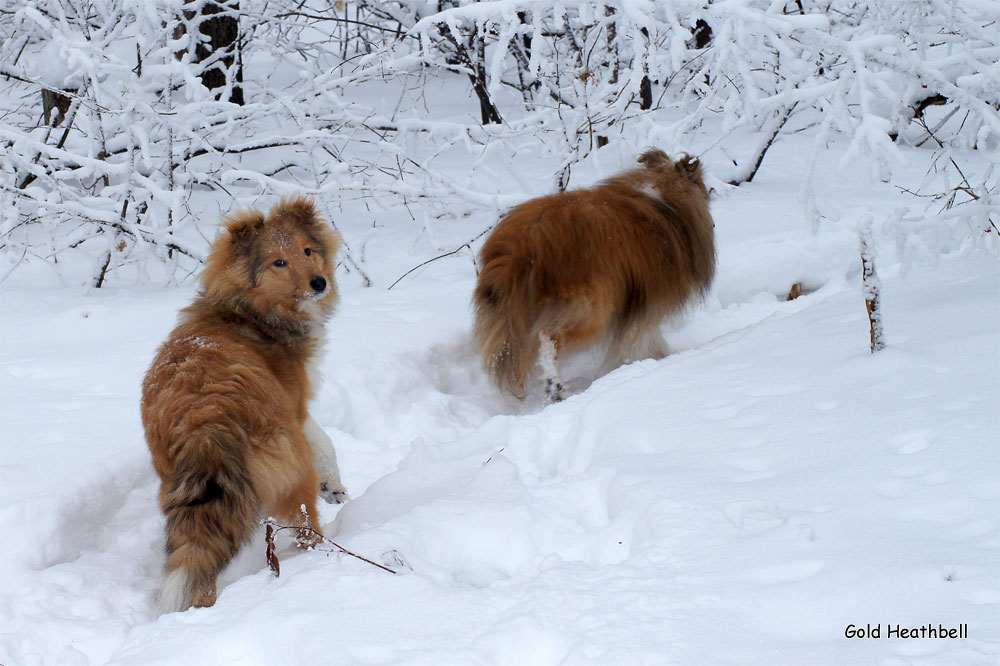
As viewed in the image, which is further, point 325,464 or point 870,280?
point 325,464

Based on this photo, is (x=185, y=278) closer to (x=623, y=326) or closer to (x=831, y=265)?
(x=623, y=326)

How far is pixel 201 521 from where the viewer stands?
2.67m

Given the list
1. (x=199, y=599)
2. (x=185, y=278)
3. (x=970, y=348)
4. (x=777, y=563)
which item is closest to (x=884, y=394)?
(x=970, y=348)

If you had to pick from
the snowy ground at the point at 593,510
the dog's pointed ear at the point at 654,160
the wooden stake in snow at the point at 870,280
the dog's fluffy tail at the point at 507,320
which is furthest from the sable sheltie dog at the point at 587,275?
the wooden stake in snow at the point at 870,280

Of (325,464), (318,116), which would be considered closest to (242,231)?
(325,464)

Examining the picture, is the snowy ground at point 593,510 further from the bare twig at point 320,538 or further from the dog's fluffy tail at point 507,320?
the dog's fluffy tail at point 507,320

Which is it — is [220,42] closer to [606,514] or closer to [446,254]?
[446,254]

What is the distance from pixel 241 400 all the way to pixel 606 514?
1381 mm

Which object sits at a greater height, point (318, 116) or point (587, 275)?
point (318, 116)

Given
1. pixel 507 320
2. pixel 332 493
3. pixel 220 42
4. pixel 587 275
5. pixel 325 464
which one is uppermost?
pixel 220 42

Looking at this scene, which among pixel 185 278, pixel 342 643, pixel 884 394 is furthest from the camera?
pixel 185 278

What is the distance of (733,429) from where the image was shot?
3312mm

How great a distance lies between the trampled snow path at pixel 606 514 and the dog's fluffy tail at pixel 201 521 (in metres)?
0.12

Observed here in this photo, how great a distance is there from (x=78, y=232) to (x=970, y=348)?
6427 mm
